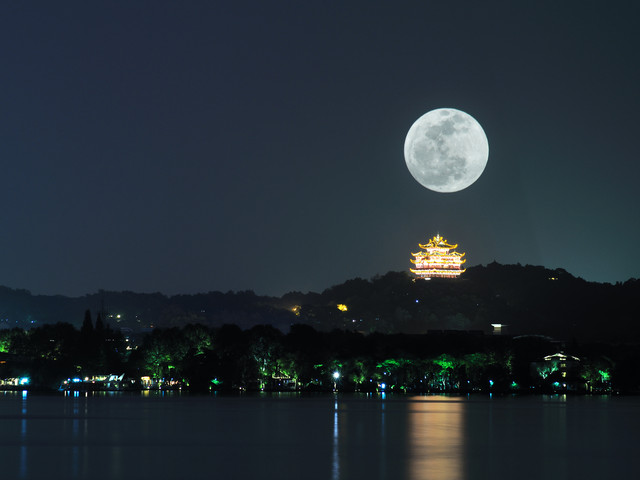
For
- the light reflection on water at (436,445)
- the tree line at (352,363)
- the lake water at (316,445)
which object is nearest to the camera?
the light reflection on water at (436,445)

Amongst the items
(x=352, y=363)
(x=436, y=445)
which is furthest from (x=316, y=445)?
(x=352, y=363)

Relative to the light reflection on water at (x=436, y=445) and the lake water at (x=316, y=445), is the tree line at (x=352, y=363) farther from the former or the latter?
the light reflection on water at (x=436, y=445)

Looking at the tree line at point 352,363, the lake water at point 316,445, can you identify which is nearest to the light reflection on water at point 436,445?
the lake water at point 316,445

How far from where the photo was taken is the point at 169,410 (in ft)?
267

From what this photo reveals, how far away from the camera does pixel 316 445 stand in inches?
1930

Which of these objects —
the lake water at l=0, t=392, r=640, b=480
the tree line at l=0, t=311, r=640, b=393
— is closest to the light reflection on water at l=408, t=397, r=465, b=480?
the lake water at l=0, t=392, r=640, b=480

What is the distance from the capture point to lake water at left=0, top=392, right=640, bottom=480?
1507 inches

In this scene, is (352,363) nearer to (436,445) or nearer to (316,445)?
(316,445)

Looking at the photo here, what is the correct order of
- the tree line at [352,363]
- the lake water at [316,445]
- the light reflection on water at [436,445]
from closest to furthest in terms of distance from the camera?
the light reflection on water at [436,445] → the lake water at [316,445] → the tree line at [352,363]

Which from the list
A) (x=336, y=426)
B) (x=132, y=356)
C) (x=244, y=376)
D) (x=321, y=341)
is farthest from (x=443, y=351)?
(x=336, y=426)

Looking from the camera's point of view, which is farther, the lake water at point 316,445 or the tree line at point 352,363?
the tree line at point 352,363

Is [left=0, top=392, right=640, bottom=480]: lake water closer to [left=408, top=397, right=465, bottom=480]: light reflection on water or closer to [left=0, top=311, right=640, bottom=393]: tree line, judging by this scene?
[left=408, top=397, right=465, bottom=480]: light reflection on water

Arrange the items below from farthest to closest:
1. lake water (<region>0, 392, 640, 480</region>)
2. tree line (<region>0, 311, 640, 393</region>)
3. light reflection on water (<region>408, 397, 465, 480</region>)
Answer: tree line (<region>0, 311, 640, 393</region>)
lake water (<region>0, 392, 640, 480</region>)
light reflection on water (<region>408, 397, 465, 480</region>)

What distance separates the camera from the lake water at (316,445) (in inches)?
1507
